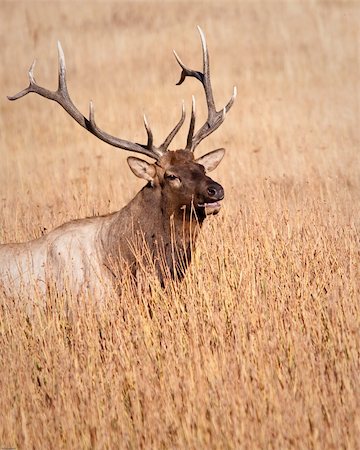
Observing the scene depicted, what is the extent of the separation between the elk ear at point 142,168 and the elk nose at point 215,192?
61 centimetres

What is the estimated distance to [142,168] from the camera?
6.30 metres

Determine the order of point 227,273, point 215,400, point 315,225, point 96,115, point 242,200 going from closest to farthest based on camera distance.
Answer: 1. point 215,400
2. point 227,273
3. point 315,225
4. point 242,200
5. point 96,115

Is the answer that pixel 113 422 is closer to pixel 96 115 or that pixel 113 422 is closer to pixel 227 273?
pixel 227 273

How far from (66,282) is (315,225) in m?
1.78

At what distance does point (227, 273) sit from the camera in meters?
5.66

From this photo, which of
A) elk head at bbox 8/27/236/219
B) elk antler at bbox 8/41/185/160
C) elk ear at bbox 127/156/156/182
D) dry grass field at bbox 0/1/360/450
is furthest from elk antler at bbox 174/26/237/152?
dry grass field at bbox 0/1/360/450

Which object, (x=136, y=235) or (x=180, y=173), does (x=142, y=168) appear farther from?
(x=136, y=235)

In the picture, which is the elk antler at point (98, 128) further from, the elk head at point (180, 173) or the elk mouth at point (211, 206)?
the elk mouth at point (211, 206)

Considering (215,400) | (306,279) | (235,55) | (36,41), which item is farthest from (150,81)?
(215,400)

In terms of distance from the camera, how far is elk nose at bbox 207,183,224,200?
5781 mm

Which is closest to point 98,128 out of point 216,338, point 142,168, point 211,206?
point 142,168

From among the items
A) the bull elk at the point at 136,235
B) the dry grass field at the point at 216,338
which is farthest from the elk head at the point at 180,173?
the dry grass field at the point at 216,338

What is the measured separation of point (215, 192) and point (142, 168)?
721mm

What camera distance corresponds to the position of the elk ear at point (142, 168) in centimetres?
628
